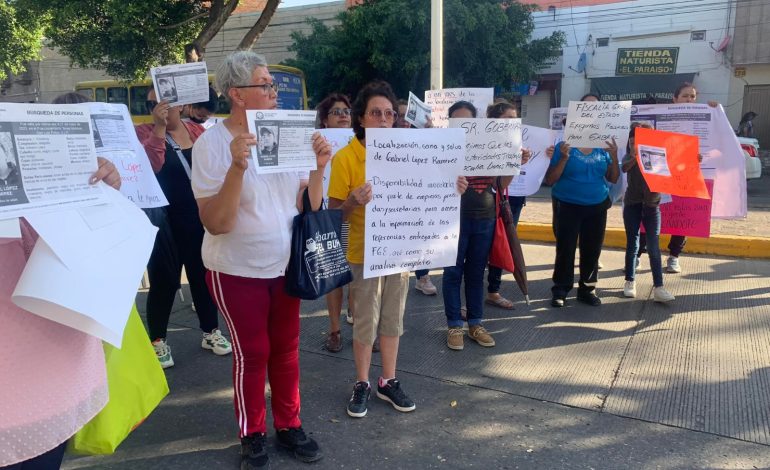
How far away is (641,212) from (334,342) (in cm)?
300

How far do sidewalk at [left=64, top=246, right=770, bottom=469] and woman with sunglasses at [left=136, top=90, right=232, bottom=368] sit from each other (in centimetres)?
40

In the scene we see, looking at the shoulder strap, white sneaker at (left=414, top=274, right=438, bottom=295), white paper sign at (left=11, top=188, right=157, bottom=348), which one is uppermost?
the shoulder strap

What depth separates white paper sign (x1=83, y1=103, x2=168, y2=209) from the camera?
10.9 ft

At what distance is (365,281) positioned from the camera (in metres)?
3.22

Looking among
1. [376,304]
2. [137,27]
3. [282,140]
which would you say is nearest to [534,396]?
[376,304]

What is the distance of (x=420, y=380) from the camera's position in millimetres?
3727

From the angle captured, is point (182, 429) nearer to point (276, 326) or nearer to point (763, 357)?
point (276, 326)

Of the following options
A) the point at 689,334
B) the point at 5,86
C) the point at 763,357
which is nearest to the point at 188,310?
the point at 689,334

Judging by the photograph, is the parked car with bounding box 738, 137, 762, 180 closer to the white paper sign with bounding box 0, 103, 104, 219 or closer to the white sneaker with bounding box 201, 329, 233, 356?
the white sneaker with bounding box 201, 329, 233, 356

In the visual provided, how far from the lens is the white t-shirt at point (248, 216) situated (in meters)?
2.47

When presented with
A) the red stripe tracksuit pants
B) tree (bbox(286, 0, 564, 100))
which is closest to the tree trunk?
tree (bbox(286, 0, 564, 100))

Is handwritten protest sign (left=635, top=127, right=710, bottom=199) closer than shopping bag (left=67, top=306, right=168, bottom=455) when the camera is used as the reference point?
No

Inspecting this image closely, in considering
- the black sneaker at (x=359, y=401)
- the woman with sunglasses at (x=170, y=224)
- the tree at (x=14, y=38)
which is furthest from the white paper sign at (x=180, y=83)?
the tree at (x=14, y=38)

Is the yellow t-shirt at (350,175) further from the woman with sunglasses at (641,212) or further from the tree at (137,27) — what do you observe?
the tree at (137,27)
